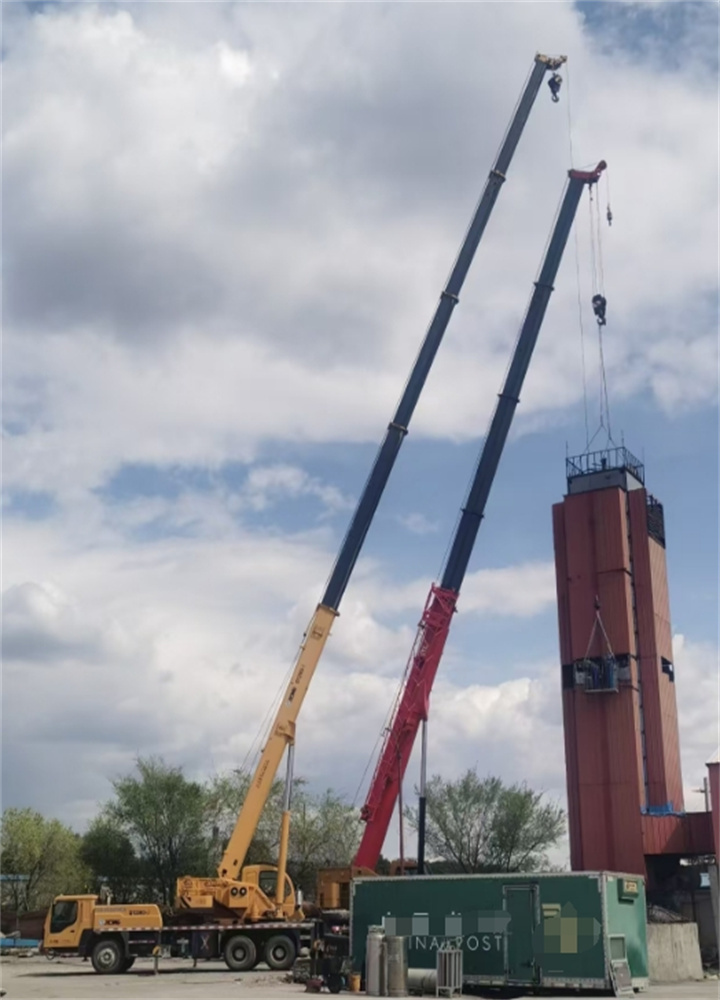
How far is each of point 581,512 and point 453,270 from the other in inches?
586

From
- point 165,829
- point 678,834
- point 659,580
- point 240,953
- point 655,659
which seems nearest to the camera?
point 240,953

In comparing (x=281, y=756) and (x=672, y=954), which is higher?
(x=281, y=756)

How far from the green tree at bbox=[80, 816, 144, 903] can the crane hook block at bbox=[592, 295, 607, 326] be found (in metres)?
42.8

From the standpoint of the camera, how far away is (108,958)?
34062 mm

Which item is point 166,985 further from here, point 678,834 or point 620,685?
point 678,834

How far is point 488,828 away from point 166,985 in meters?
36.9

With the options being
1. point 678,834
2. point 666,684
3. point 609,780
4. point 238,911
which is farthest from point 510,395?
point 238,911

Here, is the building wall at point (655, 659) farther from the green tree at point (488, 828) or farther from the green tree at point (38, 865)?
the green tree at point (38, 865)

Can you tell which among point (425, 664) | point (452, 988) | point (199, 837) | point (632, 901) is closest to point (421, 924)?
point (452, 988)

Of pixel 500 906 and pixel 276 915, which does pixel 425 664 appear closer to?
pixel 276 915

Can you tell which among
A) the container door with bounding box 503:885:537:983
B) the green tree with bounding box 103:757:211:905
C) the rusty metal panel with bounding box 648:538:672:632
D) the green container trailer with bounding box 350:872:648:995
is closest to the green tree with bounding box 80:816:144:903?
the green tree with bounding box 103:757:211:905

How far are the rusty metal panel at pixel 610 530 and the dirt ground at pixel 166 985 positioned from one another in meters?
20.1

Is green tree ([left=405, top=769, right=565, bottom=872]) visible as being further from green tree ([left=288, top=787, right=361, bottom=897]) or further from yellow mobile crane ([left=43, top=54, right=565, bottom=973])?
yellow mobile crane ([left=43, top=54, right=565, bottom=973])

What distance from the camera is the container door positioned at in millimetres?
24734
